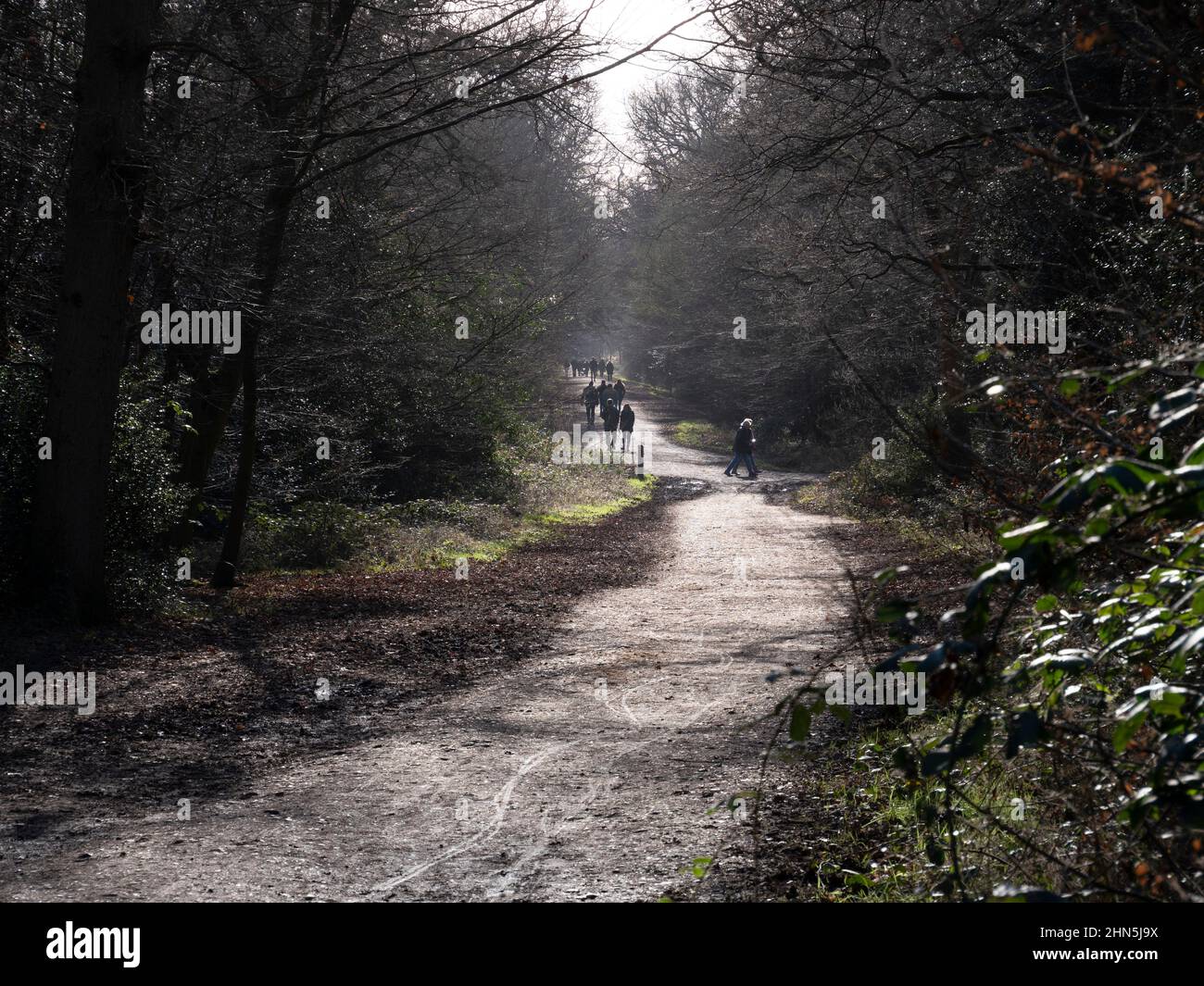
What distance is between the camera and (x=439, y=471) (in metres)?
22.9

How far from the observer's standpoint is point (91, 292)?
32.9ft

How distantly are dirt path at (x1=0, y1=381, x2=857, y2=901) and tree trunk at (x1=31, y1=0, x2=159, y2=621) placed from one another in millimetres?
4044

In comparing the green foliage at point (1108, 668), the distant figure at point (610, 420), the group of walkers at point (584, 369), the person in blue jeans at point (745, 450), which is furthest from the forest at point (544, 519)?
the group of walkers at point (584, 369)

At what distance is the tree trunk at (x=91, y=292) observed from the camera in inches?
388

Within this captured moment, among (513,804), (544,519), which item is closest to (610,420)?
(544,519)

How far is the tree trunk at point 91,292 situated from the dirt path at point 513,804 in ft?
13.3

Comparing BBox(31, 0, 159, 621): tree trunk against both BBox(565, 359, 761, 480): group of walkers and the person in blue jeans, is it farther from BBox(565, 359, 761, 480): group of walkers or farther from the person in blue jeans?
the person in blue jeans

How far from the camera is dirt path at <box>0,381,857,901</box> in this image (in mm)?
4773

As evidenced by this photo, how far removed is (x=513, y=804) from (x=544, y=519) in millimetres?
17554

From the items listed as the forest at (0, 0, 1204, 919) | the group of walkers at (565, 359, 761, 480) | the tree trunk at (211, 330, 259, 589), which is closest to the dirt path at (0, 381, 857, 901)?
the forest at (0, 0, 1204, 919)

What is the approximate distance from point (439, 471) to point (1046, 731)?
20649 mm

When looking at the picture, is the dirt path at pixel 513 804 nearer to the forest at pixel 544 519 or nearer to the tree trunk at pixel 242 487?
the forest at pixel 544 519

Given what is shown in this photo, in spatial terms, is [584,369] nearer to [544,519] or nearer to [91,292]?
[544,519]
